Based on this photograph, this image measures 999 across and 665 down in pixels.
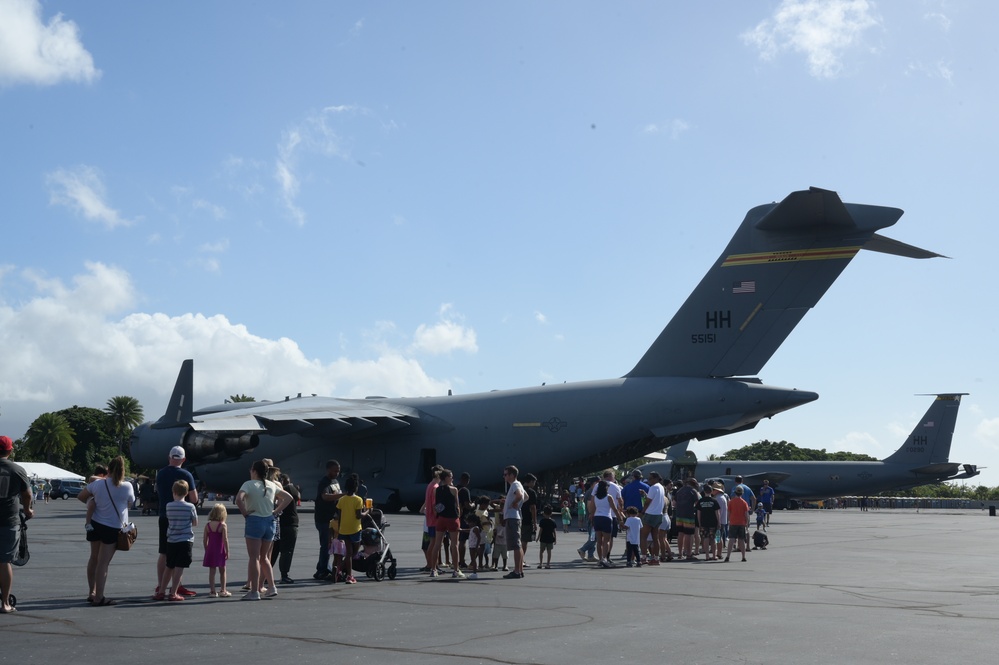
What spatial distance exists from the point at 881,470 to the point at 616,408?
2560 centimetres

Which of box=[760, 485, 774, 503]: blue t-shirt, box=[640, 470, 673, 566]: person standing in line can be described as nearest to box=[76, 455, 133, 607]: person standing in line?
box=[640, 470, 673, 566]: person standing in line

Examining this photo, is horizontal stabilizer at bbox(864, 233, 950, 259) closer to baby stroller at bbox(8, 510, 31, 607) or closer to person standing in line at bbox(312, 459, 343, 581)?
person standing in line at bbox(312, 459, 343, 581)

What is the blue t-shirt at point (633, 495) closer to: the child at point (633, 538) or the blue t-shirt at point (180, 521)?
the child at point (633, 538)

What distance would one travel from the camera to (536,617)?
9.23m

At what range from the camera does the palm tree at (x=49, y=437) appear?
9312cm

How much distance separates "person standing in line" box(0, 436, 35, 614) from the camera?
9.17 metres

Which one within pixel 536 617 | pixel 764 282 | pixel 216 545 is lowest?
pixel 536 617

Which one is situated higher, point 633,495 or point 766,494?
point 633,495

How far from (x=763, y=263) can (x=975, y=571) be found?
40.3 feet

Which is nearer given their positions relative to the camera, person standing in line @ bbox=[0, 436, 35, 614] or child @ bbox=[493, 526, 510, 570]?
person standing in line @ bbox=[0, 436, 35, 614]

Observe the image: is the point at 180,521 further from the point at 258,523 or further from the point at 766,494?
the point at 766,494

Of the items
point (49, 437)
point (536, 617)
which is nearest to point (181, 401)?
point (536, 617)

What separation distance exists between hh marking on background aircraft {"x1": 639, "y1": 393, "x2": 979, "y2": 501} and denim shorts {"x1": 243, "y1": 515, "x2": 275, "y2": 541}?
114 ft

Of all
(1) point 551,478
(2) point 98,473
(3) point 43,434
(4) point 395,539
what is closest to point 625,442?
(1) point 551,478
